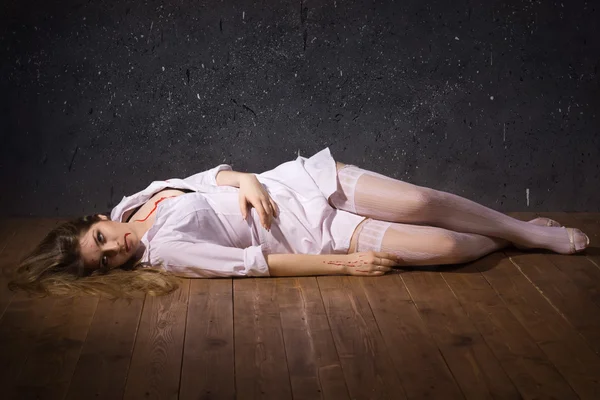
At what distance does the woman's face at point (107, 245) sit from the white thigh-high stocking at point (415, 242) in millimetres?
920

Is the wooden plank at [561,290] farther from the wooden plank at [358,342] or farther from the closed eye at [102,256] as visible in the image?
the closed eye at [102,256]

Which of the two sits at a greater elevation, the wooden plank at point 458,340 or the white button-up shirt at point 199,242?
the white button-up shirt at point 199,242

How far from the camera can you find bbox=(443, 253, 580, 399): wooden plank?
7.96 ft

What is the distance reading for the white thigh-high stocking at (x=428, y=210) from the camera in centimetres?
335

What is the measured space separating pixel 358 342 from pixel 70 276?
1157 millimetres

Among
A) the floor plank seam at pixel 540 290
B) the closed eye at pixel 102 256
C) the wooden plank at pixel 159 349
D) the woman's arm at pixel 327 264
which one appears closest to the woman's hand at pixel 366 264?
the woman's arm at pixel 327 264

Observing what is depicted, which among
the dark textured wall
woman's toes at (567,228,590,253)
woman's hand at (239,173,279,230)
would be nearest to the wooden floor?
woman's toes at (567,228,590,253)

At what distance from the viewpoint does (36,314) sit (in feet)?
9.76

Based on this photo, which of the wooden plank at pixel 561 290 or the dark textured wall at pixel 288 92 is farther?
the dark textured wall at pixel 288 92

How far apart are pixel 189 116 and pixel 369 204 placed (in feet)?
3.85

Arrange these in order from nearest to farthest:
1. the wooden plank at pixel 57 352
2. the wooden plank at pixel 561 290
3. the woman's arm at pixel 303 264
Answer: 1. the wooden plank at pixel 57 352
2. the wooden plank at pixel 561 290
3. the woman's arm at pixel 303 264

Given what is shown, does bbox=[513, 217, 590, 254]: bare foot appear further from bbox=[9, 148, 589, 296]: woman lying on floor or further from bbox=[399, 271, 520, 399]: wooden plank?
bbox=[399, 271, 520, 399]: wooden plank

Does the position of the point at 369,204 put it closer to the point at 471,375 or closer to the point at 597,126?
the point at 471,375

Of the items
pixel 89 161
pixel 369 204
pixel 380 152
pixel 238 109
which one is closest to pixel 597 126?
pixel 380 152
